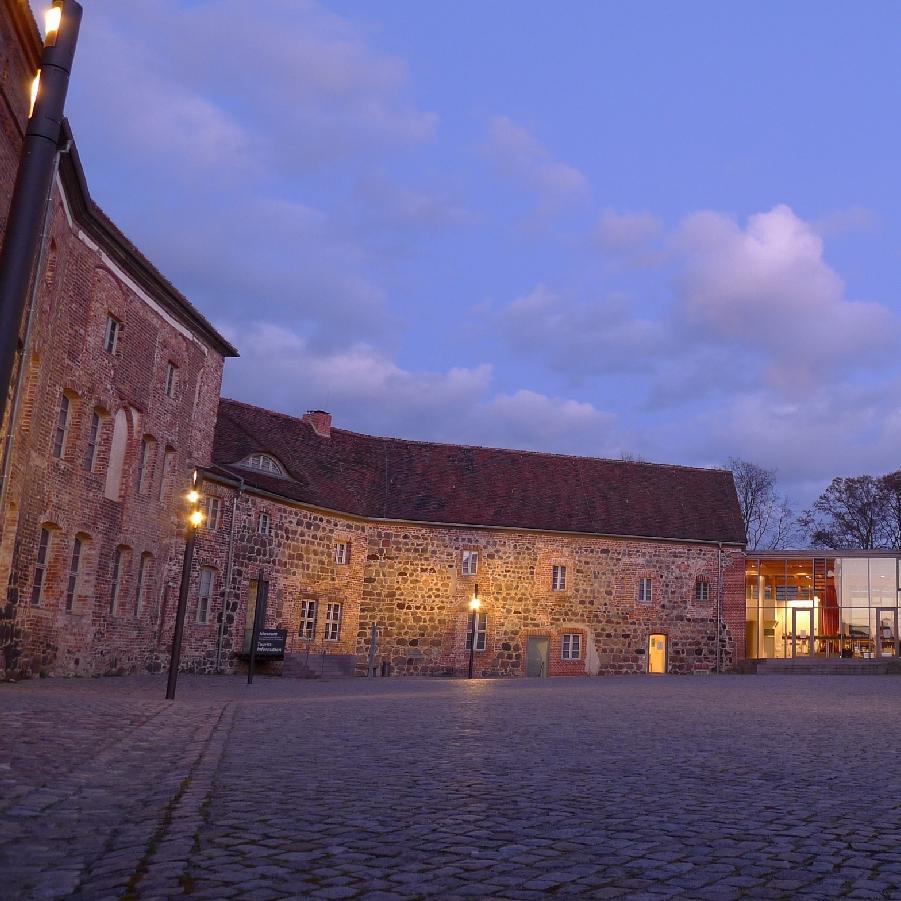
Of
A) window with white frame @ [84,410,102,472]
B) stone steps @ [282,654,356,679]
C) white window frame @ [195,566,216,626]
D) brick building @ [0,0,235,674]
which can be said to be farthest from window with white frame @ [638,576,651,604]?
window with white frame @ [84,410,102,472]

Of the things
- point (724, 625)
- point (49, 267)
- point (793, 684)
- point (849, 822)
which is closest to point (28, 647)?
point (49, 267)

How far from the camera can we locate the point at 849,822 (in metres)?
6.16

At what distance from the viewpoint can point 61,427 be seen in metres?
21.6

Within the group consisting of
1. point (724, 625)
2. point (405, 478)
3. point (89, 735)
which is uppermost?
point (405, 478)

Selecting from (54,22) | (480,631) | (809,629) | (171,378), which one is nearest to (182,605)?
(171,378)

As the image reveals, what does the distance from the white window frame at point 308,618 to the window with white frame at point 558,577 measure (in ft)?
30.9

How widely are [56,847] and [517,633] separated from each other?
33.6 metres

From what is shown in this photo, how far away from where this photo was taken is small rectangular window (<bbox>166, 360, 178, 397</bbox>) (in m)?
27.2

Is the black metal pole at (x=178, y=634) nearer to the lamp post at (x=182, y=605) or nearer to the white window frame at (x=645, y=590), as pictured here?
→ the lamp post at (x=182, y=605)

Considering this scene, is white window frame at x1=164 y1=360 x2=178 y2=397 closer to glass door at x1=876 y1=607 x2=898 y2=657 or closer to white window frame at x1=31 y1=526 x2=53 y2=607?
white window frame at x1=31 y1=526 x2=53 y2=607

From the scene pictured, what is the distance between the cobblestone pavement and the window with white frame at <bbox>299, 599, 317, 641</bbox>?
21.0m

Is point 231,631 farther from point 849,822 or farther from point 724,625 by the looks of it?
point 849,822

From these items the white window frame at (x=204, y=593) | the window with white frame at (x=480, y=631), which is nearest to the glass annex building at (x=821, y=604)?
the window with white frame at (x=480, y=631)

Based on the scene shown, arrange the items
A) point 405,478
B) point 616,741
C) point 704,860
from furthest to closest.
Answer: point 405,478 → point 616,741 → point 704,860
